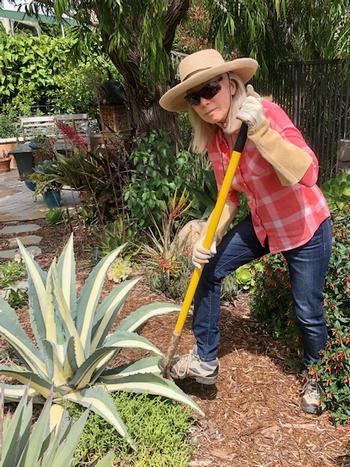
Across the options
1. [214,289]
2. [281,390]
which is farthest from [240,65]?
[281,390]

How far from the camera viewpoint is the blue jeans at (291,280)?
2365 millimetres

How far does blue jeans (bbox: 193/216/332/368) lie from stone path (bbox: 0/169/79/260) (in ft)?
10.3

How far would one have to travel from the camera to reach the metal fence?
5980mm

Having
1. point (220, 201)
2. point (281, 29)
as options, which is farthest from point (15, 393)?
point (281, 29)

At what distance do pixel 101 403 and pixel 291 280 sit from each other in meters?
1.04

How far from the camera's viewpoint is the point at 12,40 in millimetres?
12352

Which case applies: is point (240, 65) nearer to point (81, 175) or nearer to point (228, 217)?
point (228, 217)

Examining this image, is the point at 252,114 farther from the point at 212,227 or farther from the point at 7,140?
the point at 7,140

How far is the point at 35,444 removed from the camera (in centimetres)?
138

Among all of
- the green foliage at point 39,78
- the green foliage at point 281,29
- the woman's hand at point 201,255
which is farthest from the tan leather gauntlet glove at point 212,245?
the green foliage at point 39,78

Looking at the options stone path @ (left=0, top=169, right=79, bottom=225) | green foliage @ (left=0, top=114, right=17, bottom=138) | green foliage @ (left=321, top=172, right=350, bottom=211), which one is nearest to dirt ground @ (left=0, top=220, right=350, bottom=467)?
green foliage @ (left=321, top=172, right=350, bottom=211)

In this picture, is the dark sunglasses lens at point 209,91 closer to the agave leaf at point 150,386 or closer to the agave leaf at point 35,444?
the agave leaf at point 150,386

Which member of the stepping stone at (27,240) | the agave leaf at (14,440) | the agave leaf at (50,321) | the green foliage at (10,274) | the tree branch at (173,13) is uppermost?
the tree branch at (173,13)

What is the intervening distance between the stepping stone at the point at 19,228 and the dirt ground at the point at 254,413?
11.1ft
